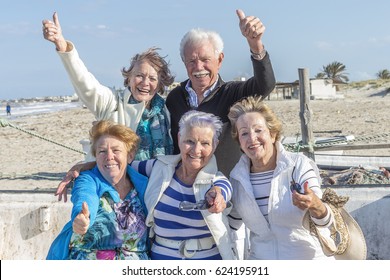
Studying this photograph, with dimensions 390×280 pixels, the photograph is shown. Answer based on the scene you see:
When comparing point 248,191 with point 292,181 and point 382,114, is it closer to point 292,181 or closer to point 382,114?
point 292,181

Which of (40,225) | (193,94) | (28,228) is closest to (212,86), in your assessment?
(193,94)

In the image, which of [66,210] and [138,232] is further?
[66,210]

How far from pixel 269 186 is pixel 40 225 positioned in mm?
2026

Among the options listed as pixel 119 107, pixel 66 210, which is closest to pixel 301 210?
pixel 119 107

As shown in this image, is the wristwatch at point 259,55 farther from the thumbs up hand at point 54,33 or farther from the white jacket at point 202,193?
the thumbs up hand at point 54,33

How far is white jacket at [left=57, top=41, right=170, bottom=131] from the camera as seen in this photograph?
11.1 ft

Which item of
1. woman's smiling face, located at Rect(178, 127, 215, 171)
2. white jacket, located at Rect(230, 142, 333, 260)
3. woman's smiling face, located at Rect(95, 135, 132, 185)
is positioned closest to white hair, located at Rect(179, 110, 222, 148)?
woman's smiling face, located at Rect(178, 127, 215, 171)

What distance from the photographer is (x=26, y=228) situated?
161 inches

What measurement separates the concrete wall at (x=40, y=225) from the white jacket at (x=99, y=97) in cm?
97

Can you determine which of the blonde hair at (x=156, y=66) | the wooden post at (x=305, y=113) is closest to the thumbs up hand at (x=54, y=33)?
the blonde hair at (x=156, y=66)

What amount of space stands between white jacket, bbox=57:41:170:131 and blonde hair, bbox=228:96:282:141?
2.10 ft

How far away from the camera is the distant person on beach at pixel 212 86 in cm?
330

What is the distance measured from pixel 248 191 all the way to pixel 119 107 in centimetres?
113
